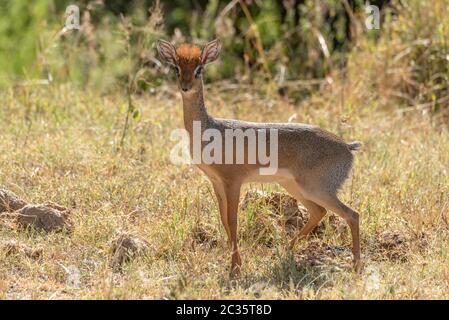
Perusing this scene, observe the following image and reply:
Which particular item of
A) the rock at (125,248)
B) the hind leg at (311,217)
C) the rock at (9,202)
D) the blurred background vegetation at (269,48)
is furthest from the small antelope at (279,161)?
the blurred background vegetation at (269,48)

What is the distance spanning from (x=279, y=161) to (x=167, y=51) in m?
0.94

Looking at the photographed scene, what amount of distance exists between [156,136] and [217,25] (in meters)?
1.88

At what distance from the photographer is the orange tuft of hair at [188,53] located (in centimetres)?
580

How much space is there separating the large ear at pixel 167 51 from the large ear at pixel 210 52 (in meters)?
0.17

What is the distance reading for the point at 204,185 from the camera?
23.2ft

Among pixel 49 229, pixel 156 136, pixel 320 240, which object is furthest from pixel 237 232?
pixel 156 136

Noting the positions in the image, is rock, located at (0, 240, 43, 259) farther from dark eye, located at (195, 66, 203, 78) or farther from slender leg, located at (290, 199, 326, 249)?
slender leg, located at (290, 199, 326, 249)

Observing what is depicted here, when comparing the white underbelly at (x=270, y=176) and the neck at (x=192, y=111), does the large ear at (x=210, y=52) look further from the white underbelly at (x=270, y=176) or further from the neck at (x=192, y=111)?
the white underbelly at (x=270, y=176)

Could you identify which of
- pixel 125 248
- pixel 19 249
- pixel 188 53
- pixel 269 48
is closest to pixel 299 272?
pixel 125 248

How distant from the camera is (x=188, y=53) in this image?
584cm

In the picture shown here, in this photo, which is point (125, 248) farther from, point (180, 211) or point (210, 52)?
point (210, 52)

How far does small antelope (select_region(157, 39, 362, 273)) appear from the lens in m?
5.86
